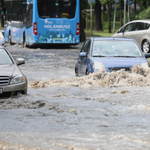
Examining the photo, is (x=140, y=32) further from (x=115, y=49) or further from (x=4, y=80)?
(x=4, y=80)

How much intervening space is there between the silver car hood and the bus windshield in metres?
16.0

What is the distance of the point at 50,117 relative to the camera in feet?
26.2

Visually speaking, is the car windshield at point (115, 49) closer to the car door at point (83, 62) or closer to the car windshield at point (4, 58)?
the car door at point (83, 62)

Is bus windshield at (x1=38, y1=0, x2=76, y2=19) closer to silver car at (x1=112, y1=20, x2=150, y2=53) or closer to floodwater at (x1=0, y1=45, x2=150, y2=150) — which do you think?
silver car at (x1=112, y1=20, x2=150, y2=53)

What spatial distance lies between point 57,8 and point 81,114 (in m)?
18.7

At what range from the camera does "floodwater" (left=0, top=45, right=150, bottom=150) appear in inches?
239

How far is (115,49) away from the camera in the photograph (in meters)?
13.0

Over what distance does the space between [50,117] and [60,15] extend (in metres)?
19.1

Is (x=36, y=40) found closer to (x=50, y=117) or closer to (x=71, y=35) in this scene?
(x=71, y=35)

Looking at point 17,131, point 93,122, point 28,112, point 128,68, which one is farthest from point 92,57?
point 17,131

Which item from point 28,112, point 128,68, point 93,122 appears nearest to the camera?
point 93,122

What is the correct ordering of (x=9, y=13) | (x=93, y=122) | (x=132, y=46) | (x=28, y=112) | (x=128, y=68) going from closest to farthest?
(x=93, y=122)
(x=28, y=112)
(x=128, y=68)
(x=132, y=46)
(x=9, y=13)

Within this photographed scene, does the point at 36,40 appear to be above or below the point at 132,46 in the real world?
below

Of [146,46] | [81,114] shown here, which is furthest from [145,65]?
[146,46]
